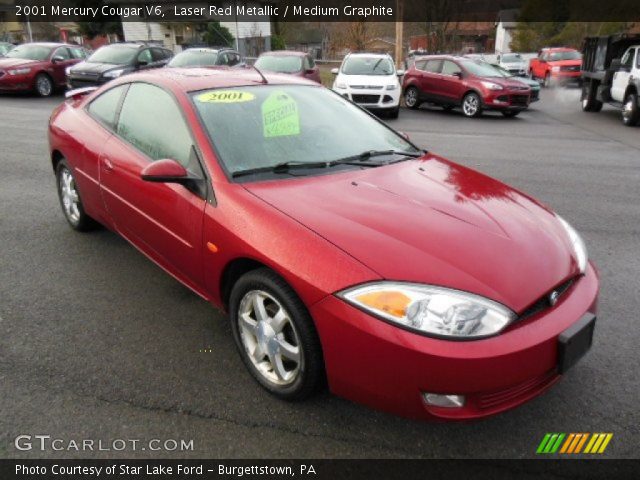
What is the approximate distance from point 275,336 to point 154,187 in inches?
49.7

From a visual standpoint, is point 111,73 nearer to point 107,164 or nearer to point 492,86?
point 492,86

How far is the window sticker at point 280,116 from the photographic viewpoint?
310 centimetres

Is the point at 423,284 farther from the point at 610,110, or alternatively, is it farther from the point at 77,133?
the point at 610,110

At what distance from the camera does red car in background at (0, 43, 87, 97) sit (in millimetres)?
14734

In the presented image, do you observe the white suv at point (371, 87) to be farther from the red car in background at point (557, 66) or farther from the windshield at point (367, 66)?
the red car in background at point (557, 66)

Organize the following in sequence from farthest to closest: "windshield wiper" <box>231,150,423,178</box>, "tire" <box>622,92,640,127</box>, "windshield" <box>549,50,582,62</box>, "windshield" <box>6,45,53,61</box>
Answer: "windshield" <box>549,50,582,62</box>, "windshield" <box>6,45,53,61</box>, "tire" <box>622,92,640,127</box>, "windshield wiper" <box>231,150,423,178</box>

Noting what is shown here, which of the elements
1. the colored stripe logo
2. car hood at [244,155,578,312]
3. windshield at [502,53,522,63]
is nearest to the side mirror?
car hood at [244,155,578,312]

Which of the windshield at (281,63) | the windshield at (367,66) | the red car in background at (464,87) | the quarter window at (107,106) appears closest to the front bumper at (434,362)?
the quarter window at (107,106)

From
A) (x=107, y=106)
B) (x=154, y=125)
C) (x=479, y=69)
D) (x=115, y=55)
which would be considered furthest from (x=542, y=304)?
(x=115, y=55)

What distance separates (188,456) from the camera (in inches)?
88.0

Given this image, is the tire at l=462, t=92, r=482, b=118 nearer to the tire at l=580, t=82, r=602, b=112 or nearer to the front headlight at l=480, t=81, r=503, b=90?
the front headlight at l=480, t=81, r=503, b=90

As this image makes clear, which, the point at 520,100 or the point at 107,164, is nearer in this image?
the point at 107,164

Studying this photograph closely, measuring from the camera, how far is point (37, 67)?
1504 centimetres

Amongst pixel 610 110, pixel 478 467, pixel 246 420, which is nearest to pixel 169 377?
pixel 246 420
